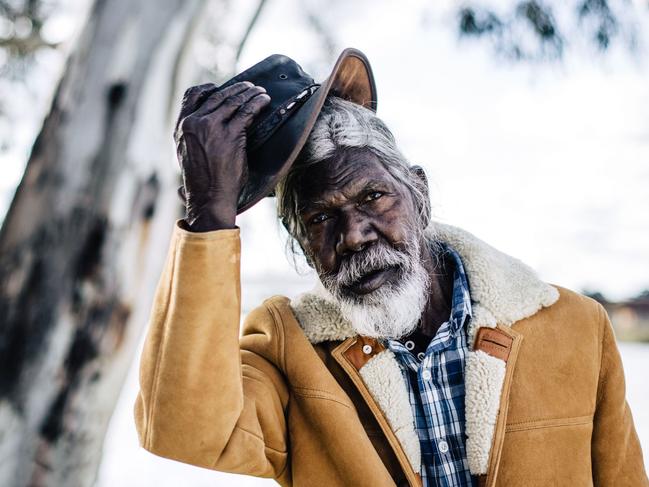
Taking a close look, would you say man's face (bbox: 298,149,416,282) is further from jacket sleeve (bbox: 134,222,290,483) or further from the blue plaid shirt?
jacket sleeve (bbox: 134,222,290,483)

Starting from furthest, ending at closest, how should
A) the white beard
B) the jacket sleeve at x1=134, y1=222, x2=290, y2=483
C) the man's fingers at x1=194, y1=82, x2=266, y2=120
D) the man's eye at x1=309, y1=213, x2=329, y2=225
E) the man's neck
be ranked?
the man's neck
the man's eye at x1=309, y1=213, x2=329, y2=225
the white beard
the man's fingers at x1=194, y1=82, x2=266, y2=120
the jacket sleeve at x1=134, y1=222, x2=290, y2=483

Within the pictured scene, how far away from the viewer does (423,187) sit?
7.87 ft

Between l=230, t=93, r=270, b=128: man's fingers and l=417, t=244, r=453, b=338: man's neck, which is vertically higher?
l=230, t=93, r=270, b=128: man's fingers

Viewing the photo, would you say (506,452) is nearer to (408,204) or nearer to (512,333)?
(512,333)

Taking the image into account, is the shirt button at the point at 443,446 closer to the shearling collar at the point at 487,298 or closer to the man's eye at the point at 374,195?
the shearling collar at the point at 487,298

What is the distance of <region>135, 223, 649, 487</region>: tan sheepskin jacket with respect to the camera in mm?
1591

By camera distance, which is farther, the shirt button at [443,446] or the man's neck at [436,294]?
the man's neck at [436,294]

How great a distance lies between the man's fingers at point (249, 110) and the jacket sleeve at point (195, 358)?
334mm

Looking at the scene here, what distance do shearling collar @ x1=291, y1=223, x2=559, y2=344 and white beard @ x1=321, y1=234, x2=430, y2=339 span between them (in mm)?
61

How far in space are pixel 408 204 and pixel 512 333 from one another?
0.57 m

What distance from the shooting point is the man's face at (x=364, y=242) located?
6.74 ft

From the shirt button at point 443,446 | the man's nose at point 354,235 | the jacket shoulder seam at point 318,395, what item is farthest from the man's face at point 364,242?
the shirt button at point 443,446

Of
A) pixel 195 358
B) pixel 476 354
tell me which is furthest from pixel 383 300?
pixel 195 358

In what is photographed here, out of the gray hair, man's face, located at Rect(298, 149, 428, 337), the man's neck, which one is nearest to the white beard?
man's face, located at Rect(298, 149, 428, 337)
